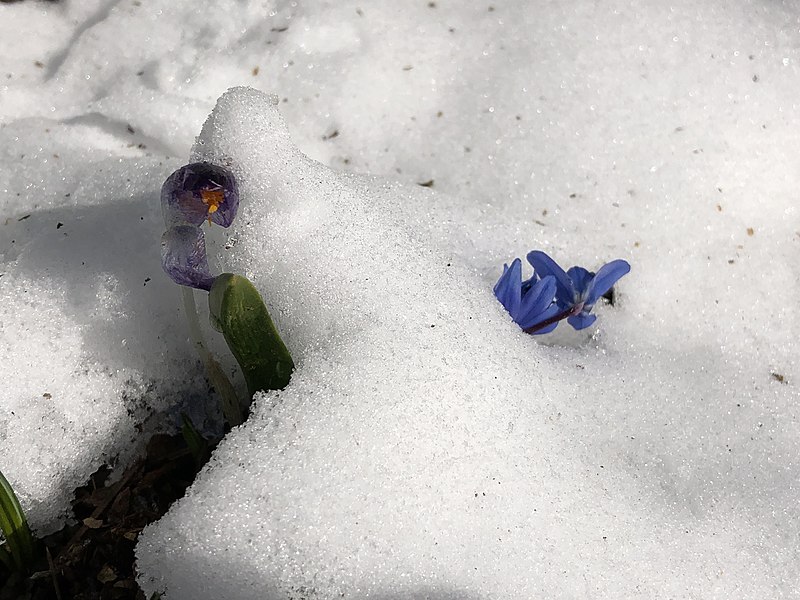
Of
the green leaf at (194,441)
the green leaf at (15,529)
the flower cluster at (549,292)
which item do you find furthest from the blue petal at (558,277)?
the green leaf at (15,529)

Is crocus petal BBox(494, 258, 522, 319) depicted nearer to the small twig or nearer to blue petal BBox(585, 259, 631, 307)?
blue petal BBox(585, 259, 631, 307)

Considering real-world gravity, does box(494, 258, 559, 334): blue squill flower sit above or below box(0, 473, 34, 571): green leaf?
above

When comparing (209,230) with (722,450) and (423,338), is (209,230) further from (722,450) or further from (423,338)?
(722,450)

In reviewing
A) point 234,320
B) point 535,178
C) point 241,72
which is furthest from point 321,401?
point 241,72

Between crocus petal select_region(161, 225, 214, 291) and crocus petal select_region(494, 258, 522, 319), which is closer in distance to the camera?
crocus petal select_region(161, 225, 214, 291)

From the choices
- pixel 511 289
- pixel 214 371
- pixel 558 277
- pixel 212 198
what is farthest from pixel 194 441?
pixel 558 277

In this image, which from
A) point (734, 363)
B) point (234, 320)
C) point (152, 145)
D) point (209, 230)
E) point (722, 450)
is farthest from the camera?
point (152, 145)

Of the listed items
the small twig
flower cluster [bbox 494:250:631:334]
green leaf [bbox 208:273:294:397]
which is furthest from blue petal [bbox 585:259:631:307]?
the small twig
